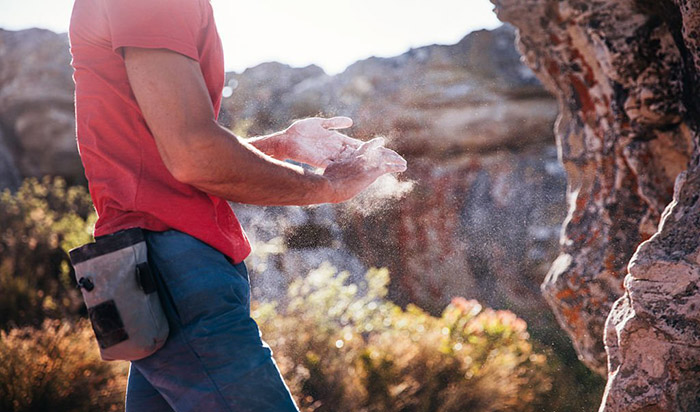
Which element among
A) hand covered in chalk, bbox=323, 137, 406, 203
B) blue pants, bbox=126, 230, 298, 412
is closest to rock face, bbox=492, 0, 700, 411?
hand covered in chalk, bbox=323, 137, 406, 203

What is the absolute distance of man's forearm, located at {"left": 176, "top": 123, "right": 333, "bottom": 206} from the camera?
124 cm

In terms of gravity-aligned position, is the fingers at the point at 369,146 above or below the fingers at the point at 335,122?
below

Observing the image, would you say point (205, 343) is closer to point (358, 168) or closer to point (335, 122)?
point (358, 168)

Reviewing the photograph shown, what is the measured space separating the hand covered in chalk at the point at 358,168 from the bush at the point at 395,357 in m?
2.08

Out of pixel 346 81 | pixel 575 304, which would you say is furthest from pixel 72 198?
pixel 575 304

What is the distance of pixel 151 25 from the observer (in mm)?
1218

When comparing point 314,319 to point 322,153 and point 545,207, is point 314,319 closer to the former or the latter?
point 322,153

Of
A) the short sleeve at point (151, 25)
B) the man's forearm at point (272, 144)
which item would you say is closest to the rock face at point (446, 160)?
the man's forearm at point (272, 144)

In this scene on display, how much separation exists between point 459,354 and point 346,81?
5.70 metres

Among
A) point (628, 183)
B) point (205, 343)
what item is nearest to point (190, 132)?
point (205, 343)

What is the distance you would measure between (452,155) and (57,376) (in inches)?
A: 223

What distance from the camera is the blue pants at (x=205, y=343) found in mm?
1250

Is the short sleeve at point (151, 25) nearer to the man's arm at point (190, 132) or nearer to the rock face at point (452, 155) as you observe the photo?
the man's arm at point (190, 132)

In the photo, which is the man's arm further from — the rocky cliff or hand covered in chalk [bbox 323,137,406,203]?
the rocky cliff
